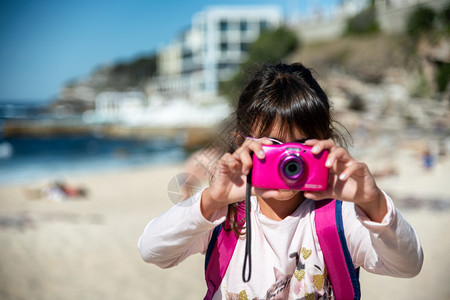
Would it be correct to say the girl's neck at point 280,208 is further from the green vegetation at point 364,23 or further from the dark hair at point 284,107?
the green vegetation at point 364,23

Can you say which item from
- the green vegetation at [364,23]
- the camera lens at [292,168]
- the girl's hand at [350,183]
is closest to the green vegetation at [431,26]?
the green vegetation at [364,23]

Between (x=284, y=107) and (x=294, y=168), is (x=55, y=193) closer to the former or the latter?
(x=284, y=107)

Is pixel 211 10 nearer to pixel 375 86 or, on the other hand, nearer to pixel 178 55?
pixel 178 55

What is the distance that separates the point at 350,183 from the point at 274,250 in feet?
1.15

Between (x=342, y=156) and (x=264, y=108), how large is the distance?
1.11ft

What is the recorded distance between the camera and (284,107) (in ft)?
4.18

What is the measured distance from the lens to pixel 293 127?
4.17 feet

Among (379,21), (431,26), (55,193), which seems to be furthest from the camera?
(379,21)

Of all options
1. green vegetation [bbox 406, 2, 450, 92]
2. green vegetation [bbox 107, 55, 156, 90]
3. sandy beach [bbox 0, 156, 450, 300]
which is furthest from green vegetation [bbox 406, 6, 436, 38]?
green vegetation [bbox 107, 55, 156, 90]

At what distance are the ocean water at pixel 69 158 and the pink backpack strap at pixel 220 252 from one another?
51.7 feet

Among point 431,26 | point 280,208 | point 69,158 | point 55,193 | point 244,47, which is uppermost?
point 244,47

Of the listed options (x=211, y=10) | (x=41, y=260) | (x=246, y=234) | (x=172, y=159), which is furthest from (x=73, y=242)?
(x=211, y=10)

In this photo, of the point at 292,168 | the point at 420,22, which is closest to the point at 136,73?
the point at 420,22

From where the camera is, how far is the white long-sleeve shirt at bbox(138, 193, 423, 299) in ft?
3.92
